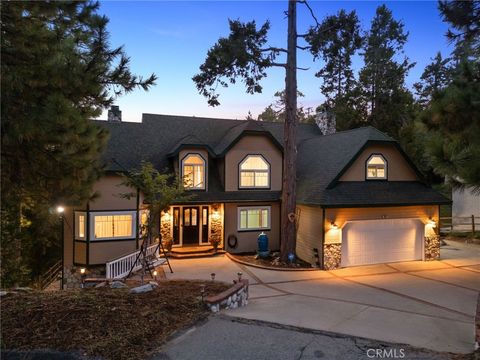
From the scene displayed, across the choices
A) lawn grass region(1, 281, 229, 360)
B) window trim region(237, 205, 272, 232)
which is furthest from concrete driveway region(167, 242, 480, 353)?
window trim region(237, 205, 272, 232)

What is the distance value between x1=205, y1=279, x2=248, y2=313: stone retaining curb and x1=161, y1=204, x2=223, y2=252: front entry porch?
7508mm

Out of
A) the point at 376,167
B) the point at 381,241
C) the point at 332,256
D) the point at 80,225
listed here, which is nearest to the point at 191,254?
the point at 80,225

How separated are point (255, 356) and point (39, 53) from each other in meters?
5.92

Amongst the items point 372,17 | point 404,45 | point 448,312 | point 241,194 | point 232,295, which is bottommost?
point 448,312

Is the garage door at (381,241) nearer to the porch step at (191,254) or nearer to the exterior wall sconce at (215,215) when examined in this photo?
the exterior wall sconce at (215,215)

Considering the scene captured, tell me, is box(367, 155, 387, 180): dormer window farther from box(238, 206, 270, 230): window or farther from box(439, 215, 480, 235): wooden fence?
box(439, 215, 480, 235): wooden fence

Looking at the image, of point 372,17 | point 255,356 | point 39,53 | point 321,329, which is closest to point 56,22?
point 39,53

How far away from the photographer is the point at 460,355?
602cm

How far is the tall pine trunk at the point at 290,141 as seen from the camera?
14711mm

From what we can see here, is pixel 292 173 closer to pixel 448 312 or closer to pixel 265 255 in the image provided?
Answer: pixel 265 255

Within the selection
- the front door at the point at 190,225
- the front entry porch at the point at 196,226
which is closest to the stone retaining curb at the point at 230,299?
the front entry porch at the point at 196,226

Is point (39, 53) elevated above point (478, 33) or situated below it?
below

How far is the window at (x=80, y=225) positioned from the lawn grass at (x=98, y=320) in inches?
225

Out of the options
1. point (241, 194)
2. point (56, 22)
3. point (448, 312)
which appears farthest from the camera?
point (241, 194)
